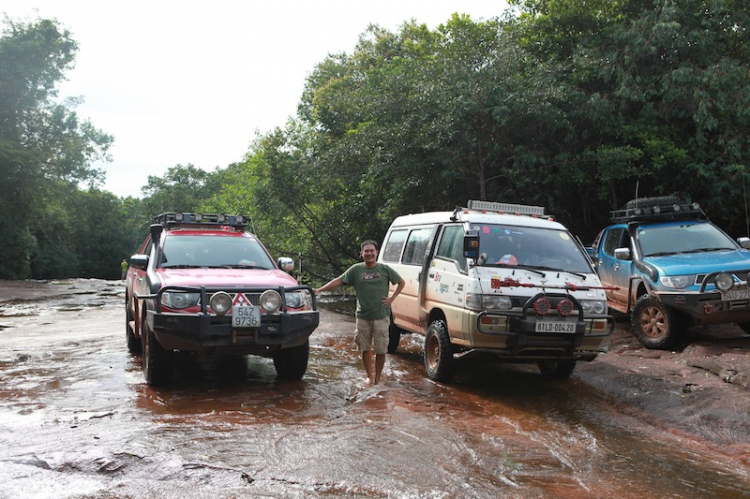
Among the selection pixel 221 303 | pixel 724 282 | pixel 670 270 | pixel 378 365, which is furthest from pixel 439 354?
pixel 724 282

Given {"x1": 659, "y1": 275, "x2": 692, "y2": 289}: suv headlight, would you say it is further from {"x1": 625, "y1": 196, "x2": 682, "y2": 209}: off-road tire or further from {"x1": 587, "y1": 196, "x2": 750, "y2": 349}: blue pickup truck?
{"x1": 625, "y1": 196, "x2": 682, "y2": 209}: off-road tire

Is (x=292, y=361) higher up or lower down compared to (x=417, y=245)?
lower down

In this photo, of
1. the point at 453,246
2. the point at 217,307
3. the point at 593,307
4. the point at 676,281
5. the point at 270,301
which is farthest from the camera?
the point at 676,281

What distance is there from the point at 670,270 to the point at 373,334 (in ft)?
15.1

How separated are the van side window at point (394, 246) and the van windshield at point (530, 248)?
1928 mm

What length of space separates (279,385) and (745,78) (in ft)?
42.4

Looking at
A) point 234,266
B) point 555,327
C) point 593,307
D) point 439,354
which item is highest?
point 234,266

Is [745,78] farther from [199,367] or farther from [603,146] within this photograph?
[199,367]

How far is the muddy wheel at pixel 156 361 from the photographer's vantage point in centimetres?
701

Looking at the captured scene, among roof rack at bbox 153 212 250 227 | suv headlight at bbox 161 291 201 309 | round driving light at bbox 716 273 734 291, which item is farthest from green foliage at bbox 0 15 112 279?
round driving light at bbox 716 273 734 291

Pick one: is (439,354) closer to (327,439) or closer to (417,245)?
(417,245)

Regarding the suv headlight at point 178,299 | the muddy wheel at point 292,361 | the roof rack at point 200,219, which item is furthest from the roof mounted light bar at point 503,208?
the suv headlight at point 178,299

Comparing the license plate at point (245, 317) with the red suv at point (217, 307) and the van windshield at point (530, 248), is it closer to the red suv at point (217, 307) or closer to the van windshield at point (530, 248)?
the red suv at point (217, 307)

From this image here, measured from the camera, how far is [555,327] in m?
6.96
